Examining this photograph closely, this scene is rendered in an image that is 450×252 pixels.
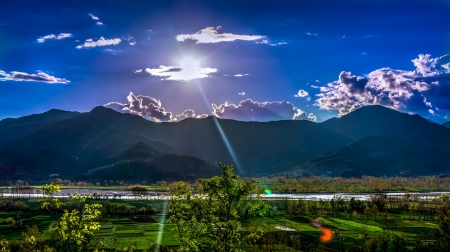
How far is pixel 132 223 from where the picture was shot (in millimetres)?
90750

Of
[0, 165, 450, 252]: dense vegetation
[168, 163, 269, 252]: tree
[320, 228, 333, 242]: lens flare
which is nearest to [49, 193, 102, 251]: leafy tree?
[0, 165, 450, 252]: dense vegetation

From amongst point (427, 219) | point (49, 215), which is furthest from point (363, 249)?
point (49, 215)

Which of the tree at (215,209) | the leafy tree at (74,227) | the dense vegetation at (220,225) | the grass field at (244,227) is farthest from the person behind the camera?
the grass field at (244,227)

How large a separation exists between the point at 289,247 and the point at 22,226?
185 feet

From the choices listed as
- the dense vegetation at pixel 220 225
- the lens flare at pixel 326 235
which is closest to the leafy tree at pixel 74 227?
the dense vegetation at pixel 220 225

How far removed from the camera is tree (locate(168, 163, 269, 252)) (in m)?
22.9

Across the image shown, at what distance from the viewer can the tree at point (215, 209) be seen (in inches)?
902

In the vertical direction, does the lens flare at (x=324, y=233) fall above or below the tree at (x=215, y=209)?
below

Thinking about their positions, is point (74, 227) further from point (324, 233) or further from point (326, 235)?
point (324, 233)

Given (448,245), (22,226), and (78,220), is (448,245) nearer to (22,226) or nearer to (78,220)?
(78,220)

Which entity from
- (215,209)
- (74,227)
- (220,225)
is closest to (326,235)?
(220,225)

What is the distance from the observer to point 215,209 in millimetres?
24328

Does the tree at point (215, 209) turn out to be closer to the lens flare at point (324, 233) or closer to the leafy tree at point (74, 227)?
the leafy tree at point (74, 227)

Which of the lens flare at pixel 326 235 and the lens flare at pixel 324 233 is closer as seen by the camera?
the lens flare at pixel 326 235
